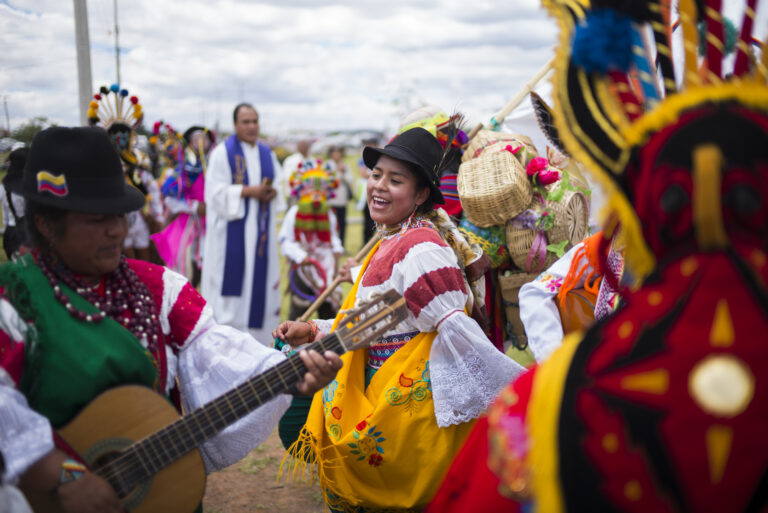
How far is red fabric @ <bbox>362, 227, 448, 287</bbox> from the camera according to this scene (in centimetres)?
292

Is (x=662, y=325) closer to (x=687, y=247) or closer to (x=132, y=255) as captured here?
(x=687, y=247)

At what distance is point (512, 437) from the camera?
1218mm

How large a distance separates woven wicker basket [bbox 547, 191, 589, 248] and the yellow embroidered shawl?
1606mm

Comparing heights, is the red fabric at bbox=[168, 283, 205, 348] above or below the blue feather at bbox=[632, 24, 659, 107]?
below

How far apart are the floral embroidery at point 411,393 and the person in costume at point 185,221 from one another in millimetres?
5972

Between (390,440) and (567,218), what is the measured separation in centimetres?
207

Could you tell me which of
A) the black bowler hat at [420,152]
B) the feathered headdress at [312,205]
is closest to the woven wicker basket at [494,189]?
the black bowler hat at [420,152]

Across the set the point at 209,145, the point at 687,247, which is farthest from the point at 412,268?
the point at 209,145

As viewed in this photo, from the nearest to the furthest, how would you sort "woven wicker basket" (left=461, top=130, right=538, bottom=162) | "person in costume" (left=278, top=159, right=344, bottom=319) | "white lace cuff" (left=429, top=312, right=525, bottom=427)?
"white lace cuff" (left=429, top=312, right=525, bottom=427) < "woven wicker basket" (left=461, top=130, right=538, bottom=162) < "person in costume" (left=278, top=159, right=344, bottom=319)

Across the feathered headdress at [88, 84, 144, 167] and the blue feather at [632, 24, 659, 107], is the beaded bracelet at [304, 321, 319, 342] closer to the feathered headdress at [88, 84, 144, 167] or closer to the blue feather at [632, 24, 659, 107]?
the blue feather at [632, 24, 659, 107]

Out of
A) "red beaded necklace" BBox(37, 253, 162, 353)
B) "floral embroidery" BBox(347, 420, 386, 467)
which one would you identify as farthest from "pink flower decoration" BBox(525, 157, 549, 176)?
"red beaded necklace" BBox(37, 253, 162, 353)

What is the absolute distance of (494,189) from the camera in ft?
13.1

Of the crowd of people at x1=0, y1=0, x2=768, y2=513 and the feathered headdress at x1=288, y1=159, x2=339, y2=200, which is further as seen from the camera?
the feathered headdress at x1=288, y1=159, x2=339, y2=200

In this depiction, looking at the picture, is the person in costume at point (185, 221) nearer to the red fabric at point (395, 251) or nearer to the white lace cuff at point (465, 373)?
the red fabric at point (395, 251)
